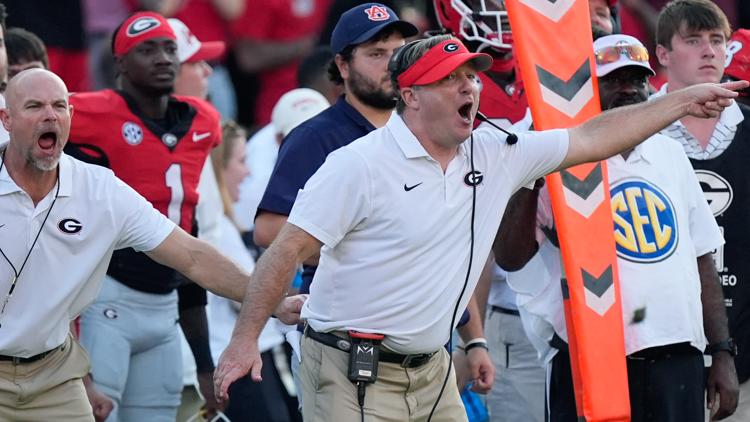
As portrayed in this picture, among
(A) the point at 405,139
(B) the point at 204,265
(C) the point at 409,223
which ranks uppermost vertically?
(A) the point at 405,139

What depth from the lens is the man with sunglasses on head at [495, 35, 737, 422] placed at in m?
6.38

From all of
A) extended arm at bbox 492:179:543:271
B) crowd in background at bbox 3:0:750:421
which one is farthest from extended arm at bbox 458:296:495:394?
extended arm at bbox 492:179:543:271

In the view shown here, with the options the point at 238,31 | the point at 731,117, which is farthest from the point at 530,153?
the point at 238,31

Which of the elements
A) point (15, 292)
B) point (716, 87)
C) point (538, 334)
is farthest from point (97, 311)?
point (716, 87)

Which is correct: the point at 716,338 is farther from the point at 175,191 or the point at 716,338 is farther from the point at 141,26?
the point at 141,26

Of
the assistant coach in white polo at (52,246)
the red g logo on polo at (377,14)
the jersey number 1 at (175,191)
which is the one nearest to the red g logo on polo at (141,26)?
the jersey number 1 at (175,191)

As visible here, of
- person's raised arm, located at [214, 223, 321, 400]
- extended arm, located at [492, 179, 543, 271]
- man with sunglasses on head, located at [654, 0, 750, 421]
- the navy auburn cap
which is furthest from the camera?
man with sunglasses on head, located at [654, 0, 750, 421]

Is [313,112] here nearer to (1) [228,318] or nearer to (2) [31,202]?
(1) [228,318]

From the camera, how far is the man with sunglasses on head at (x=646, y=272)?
638 centimetres

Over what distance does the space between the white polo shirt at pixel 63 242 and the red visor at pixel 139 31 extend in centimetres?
180

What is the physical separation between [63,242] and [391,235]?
1.32m

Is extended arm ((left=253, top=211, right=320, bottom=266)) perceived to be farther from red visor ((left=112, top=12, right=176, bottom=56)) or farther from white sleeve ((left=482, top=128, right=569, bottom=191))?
red visor ((left=112, top=12, right=176, bottom=56))

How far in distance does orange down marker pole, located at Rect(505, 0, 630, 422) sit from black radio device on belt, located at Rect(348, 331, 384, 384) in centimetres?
102

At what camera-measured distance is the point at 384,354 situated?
18.9ft
